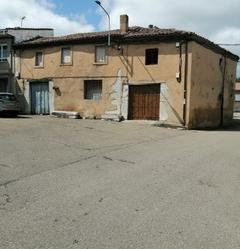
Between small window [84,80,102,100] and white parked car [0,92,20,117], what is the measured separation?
4.41 m

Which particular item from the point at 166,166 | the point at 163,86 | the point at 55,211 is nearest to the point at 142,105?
the point at 163,86

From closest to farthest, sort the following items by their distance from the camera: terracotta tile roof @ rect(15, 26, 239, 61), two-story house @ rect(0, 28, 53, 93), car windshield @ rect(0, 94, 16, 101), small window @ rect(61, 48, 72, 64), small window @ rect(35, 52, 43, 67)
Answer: terracotta tile roof @ rect(15, 26, 239, 61)
car windshield @ rect(0, 94, 16, 101)
small window @ rect(61, 48, 72, 64)
small window @ rect(35, 52, 43, 67)
two-story house @ rect(0, 28, 53, 93)

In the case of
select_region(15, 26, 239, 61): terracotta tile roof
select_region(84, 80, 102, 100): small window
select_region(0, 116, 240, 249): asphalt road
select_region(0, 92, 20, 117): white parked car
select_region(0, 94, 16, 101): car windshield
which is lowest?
select_region(0, 116, 240, 249): asphalt road

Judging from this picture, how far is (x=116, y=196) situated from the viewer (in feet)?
24.7

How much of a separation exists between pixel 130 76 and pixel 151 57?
5.42ft

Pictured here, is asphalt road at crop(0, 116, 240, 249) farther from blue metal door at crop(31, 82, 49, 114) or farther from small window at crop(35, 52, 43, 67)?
small window at crop(35, 52, 43, 67)

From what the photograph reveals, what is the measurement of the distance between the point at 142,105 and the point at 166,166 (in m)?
14.2

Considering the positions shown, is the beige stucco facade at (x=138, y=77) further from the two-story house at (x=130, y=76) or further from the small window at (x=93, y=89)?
the small window at (x=93, y=89)

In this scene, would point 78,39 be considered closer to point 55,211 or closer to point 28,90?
point 28,90

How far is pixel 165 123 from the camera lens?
23672 mm

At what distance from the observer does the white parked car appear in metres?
24.8

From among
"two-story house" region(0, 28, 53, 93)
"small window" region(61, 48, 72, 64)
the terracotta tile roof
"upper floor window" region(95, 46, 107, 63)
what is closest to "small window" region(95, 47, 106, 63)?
"upper floor window" region(95, 46, 107, 63)

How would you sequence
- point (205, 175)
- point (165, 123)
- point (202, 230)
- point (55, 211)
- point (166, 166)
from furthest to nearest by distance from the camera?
point (165, 123) → point (166, 166) → point (205, 175) → point (55, 211) → point (202, 230)

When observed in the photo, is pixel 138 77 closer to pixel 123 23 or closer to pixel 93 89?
pixel 93 89
